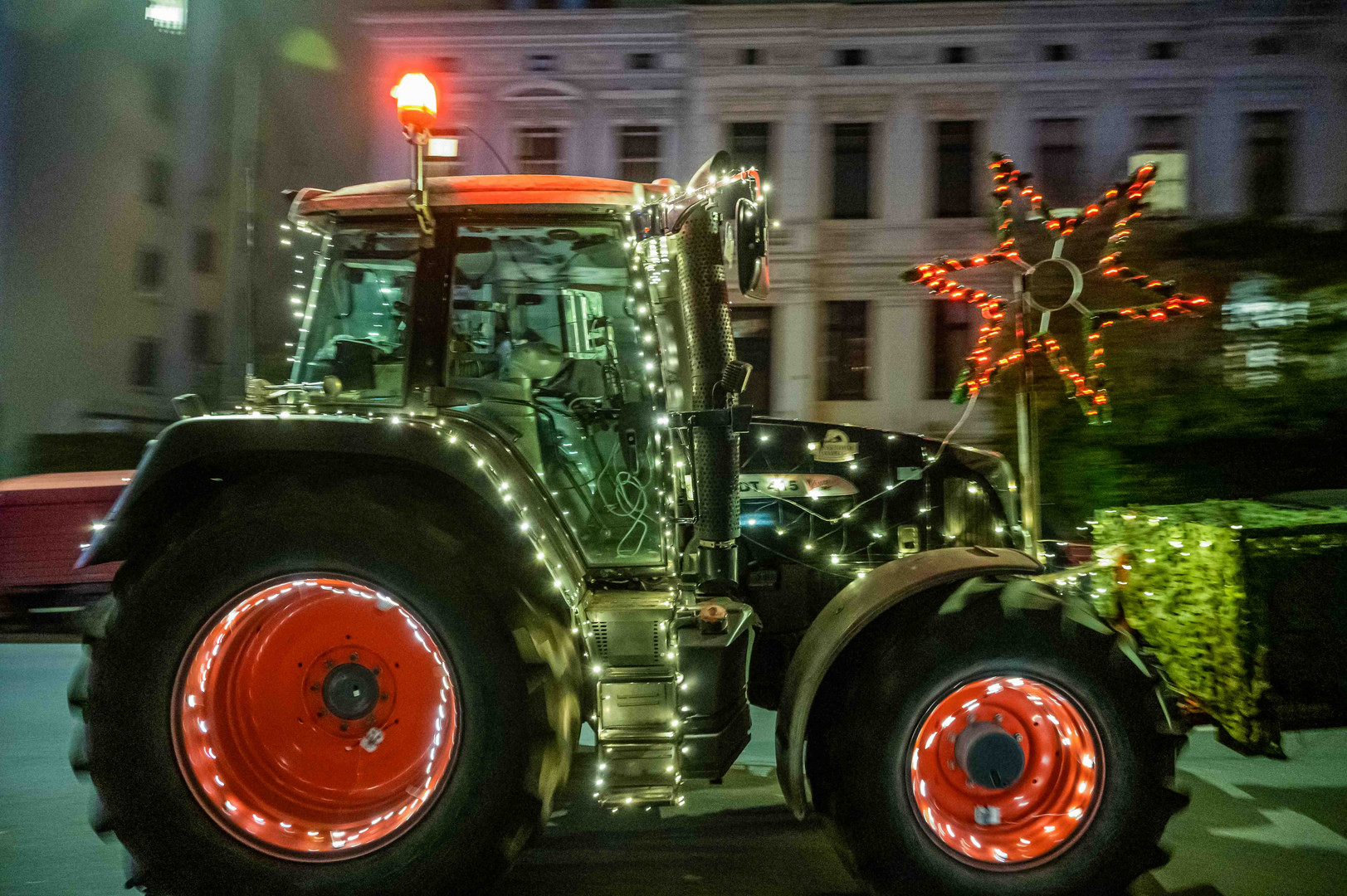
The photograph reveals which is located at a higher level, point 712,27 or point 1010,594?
point 712,27

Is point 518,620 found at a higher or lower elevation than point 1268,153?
lower

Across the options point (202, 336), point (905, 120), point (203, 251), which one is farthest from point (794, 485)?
point (203, 251)

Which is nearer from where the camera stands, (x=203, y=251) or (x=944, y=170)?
(x=944, y=170)

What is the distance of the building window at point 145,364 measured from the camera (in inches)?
906

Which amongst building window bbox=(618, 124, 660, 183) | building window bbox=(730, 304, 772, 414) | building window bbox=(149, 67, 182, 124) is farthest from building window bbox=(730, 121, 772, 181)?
building window bbox=(149, 67, 182, 124)

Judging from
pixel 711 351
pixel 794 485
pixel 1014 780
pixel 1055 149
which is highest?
pixel 1055 149

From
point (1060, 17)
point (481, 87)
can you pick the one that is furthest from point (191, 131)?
point (1060, 17)

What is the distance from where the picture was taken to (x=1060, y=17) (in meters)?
16.7

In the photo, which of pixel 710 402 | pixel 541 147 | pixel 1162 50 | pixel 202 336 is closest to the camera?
pixel 710 402

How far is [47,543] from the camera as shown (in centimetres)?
864

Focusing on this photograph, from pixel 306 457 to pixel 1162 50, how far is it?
1843 cm

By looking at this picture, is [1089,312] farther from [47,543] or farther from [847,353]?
[847,353]

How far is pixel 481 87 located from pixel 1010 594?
17.3m

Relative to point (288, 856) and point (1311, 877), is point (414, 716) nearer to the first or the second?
point (288, 856)
